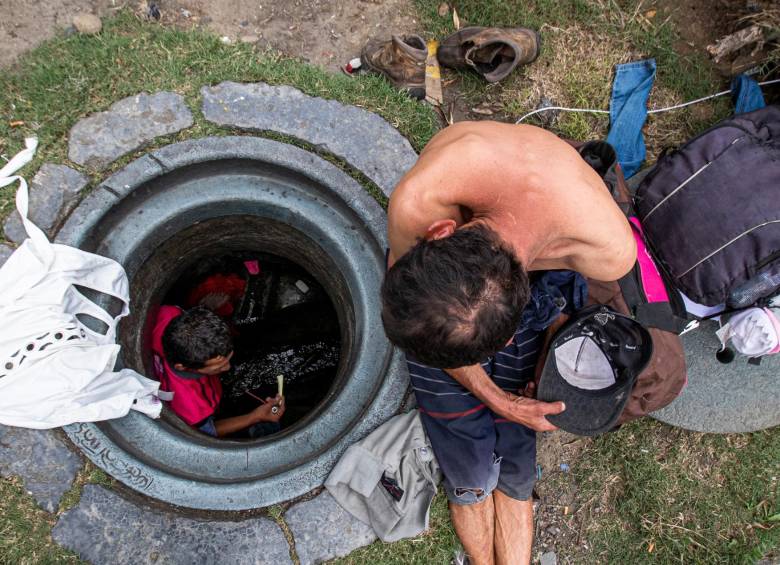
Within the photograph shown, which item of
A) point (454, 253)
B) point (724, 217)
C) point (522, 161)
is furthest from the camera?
point (724, 217)

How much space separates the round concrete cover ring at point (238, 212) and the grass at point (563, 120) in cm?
13

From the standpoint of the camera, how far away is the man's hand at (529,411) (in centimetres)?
267

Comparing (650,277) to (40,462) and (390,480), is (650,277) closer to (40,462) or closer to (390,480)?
(390,480)

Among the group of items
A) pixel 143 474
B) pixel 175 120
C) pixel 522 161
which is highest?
pixel 175 120

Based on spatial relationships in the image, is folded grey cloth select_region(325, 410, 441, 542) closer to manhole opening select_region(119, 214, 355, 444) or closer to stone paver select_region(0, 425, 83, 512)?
manhole opening select_region(119, 214, 355, 444)

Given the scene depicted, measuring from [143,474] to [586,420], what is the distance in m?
2.18

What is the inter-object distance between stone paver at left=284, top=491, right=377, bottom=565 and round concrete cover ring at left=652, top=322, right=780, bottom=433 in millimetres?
1910

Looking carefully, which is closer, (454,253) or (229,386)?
(454,253)

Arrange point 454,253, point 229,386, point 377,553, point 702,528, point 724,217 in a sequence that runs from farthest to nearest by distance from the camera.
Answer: point 229,386, point 702,528, point 377,553, point 724,217, point 454,253

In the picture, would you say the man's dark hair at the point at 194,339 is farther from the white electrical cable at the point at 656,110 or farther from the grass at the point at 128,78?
the white electrical cable at the point at 656,110

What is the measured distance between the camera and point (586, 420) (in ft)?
8.59

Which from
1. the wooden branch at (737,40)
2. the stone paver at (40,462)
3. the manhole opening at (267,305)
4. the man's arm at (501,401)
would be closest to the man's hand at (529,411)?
the man's arm at (501,401)

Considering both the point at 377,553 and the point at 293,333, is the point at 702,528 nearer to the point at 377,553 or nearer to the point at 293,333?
the point at 377,553

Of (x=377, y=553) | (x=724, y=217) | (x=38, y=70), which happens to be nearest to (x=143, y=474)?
(x=377, y=553)
